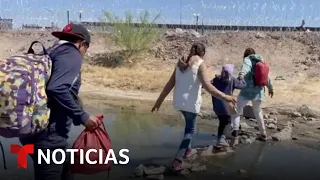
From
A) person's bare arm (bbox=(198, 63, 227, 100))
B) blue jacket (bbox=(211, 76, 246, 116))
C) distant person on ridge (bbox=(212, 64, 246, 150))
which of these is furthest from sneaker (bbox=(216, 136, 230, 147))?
person's bare arm (bbox=(198, 63, 227, 100))

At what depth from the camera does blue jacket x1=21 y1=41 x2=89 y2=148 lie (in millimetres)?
3498

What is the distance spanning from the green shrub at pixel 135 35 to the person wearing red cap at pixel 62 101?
19.0 m

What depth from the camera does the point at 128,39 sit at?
23266 millimetres

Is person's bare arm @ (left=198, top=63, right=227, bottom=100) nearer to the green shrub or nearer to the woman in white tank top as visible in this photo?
the woman in white tank top

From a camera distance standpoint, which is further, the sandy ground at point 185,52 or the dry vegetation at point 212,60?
the dry vegetation at point 212,60

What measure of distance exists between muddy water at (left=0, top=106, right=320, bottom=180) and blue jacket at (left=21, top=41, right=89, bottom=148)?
2420mm

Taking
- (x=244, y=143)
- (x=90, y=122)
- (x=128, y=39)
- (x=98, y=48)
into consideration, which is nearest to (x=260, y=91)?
(x=244, y=143)

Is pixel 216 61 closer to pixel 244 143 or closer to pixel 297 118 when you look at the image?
pixel 297 118

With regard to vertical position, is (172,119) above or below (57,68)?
below

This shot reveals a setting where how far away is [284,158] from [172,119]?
4.03m

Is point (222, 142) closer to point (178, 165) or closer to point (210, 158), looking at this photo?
Result: point (210, 158)

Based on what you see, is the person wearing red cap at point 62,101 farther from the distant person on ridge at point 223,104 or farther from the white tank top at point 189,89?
the distant person on ridge at point 223,104

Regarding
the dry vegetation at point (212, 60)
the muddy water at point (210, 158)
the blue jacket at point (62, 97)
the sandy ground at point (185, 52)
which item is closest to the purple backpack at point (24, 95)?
the blue jacket at point (62, 97)

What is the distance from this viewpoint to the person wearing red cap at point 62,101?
11.5 ft
